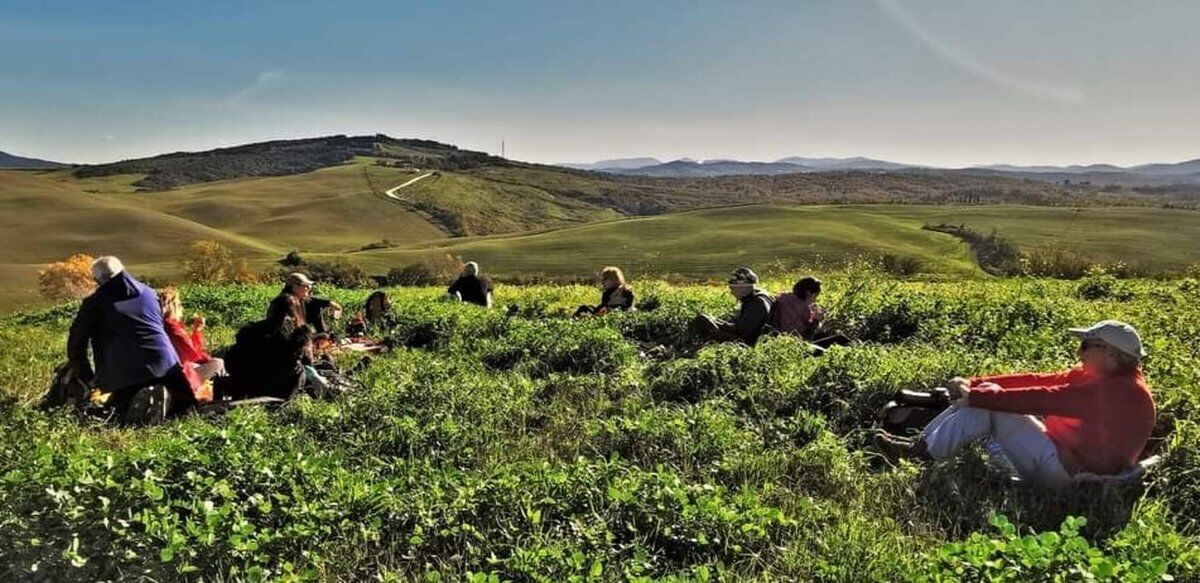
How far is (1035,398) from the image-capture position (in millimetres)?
5473

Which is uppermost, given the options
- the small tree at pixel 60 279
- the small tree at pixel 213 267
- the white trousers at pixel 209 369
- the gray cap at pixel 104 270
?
the gray cap at pixel 104 270

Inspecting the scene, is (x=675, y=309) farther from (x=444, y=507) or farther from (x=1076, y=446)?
(x=444, y=507)

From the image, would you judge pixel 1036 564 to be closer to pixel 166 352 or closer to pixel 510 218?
pixel 166 352

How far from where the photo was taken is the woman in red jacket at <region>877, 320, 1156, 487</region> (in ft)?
17.0

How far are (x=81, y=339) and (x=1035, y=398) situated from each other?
785cm

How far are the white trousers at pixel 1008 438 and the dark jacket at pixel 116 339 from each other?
22.2ft

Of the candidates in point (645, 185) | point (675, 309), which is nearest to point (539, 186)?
point (645, 185)

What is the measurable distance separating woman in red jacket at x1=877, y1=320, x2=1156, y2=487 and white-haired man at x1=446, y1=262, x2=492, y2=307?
10369 mm

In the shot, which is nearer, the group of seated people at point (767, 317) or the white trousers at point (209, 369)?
the white trousers at point (209, 369)

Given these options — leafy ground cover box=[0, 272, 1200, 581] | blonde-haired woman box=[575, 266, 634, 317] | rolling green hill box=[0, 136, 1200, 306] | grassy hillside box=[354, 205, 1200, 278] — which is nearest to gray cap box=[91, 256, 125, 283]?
leafy ground cover box=[0, 272, 1200, 581]

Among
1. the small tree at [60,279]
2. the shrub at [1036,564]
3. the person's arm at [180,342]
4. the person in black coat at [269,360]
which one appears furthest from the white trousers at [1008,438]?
the small tree at [60,279]

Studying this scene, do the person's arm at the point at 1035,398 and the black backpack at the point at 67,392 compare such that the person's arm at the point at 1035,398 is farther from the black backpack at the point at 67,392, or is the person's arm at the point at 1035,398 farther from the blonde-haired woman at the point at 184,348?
the black backpack at the point at 67,392

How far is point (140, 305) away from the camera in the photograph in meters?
7.41

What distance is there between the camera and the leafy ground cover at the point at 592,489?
3922 mm
